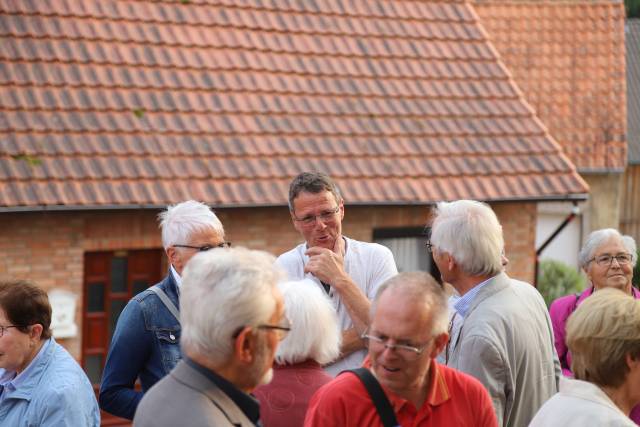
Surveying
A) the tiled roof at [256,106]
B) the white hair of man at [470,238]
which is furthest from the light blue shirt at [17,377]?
the tiled roof at [256,106]

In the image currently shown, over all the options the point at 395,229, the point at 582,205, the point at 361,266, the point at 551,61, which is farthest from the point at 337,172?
the point at 582,205

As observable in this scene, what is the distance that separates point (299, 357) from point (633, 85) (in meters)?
39.0

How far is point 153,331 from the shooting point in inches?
204

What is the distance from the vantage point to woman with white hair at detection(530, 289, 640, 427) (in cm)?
372

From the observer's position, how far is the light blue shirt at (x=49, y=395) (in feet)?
15.3

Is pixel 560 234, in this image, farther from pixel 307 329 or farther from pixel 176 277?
pixel 307 329

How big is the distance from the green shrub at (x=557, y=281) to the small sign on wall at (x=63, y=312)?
14362 millimetres

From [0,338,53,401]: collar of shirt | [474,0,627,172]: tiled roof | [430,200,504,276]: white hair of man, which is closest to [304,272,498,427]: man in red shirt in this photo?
[430,200,504,276]: white hair of man

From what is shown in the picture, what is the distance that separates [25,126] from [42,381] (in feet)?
21.6

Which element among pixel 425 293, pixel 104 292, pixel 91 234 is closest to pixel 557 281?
pixel 104 292

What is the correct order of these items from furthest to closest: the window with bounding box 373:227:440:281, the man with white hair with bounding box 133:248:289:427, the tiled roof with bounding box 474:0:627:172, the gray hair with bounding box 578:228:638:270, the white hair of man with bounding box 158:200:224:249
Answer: the tiled roof with bounding box 474:0:627:172 → the window with bounding box 373:227:440:281 → the gray hair with bounding box 578:228:638:270 → the white hair of man with bounding box 158:200:224:249 → the man with white hair with bounding box 133:248:289:427

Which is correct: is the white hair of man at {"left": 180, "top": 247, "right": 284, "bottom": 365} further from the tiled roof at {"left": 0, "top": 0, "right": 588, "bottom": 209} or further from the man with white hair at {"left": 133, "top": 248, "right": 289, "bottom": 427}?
the tiled roof at {"left": 0, "top": 0, "right": 588, "bottom": 209}

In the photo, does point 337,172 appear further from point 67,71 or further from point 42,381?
point 42,381

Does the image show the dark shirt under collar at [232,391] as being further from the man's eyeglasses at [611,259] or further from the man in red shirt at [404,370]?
the man's eyeglasses at [611,259]
